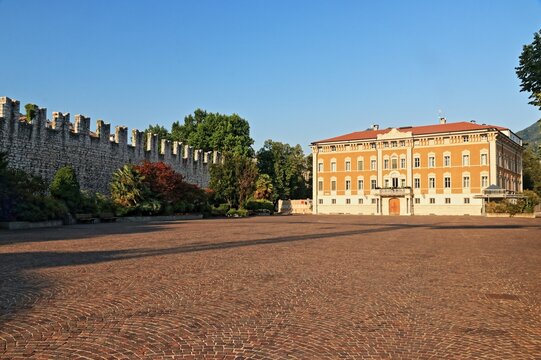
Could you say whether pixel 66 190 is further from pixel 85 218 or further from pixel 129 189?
pixel 129 189

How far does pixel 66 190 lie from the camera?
29.6m

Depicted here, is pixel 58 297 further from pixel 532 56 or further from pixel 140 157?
pixel 140 157

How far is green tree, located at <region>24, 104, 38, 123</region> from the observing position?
1242 inches

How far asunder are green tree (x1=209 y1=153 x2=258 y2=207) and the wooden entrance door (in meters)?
25.6

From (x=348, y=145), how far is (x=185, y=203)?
37.5 meters

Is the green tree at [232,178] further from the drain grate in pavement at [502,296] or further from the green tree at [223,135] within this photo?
the drain grate in pavement at [502,296]

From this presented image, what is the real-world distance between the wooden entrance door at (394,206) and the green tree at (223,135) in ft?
72.2

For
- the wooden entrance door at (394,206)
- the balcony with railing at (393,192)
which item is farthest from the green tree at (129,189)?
the wooden entrance door at (394,206)

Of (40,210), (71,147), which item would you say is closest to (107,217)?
(40,210)

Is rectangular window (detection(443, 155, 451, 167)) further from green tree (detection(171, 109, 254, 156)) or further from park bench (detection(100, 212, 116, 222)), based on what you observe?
park bench (detection(100, 212, 116, 222))

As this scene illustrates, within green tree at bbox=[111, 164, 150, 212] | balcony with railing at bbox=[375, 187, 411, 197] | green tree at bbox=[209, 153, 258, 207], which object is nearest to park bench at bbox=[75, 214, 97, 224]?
green tree at bbox=[111, 164, 150, 212]

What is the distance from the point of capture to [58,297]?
6.45 m

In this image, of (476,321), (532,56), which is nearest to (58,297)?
(476,321)

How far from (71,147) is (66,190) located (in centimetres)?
696
